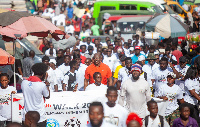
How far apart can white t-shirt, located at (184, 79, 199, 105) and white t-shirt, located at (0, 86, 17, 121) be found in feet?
13.0

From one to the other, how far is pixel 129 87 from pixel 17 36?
2959 mm

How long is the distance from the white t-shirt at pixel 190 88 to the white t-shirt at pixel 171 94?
0.79 ft

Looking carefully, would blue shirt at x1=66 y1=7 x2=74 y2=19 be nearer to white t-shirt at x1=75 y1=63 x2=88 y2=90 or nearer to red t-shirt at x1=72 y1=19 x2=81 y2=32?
red t-shirt at x1=72 y1=19 x2=81 y2=32

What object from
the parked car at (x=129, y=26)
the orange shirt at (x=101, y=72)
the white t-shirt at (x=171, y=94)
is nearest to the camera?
the white t-shirt at (x=171, y=94)

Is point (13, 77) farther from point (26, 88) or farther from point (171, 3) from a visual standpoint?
point (171, 3)

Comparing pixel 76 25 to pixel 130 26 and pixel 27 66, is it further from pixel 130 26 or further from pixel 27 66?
pixel 27 66

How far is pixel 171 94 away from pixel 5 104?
370cm

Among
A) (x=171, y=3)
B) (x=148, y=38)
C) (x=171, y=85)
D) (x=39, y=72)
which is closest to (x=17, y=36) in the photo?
(x=39, y=72)

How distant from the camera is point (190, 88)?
31.0 feet

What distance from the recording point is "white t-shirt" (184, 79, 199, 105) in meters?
9.46

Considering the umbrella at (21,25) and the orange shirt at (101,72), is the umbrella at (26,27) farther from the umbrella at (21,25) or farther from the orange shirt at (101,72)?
the orange shirt at (101,72)

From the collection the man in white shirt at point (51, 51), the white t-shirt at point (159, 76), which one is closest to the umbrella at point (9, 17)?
the white t-shirt at point (159, 76)

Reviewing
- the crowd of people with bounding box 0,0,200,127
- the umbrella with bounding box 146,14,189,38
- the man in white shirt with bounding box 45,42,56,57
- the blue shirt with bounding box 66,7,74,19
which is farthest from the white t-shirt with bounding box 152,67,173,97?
the blue shirt with bounding box 66,7,74,19

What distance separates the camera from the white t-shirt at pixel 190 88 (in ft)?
31.0
